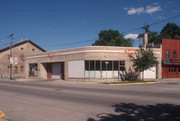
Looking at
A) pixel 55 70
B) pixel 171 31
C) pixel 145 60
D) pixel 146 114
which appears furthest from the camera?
pixel 171 31

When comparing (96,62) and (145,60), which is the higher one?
(145,60)

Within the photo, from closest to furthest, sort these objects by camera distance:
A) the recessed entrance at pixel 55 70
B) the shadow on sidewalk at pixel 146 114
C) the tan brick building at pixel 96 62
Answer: the shadow on sidewalk at pixel 146 114 < the tan brick building at pixel 96 62 < the recessed entrance at pixel 55 70

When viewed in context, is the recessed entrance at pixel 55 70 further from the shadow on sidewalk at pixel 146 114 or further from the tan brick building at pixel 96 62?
the shadow on sidewalk at pixel 146 114

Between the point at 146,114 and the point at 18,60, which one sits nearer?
the point at 146,114

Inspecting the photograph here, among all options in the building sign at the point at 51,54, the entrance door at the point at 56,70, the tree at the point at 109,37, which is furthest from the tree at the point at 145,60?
the tree at the point at 109,37

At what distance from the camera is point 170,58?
35969 mm

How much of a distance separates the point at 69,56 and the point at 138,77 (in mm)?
11222

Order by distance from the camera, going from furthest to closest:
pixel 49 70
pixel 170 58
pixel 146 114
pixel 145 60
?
pixel 49 70
pixel 170 58
pixel 145 60
pixel 146 114

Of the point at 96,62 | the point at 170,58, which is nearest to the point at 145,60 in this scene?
the point at 96,62

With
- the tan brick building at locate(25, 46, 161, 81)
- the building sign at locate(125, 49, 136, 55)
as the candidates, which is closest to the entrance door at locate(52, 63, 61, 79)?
the tan brick building at locate(25, 46, 161, 81)

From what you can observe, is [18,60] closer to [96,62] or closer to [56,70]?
[56,70]

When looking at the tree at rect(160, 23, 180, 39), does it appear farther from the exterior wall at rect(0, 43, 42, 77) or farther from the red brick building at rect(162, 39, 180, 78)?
the exterior wall at rect(0, 43, 42, 77)

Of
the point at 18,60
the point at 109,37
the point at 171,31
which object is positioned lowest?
the point at 18,60

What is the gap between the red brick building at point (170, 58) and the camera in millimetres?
35500
